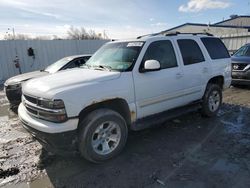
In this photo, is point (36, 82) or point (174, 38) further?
point (174, 38)

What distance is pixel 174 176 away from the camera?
3381mm

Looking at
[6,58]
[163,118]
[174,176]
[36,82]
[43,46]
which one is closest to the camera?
[174,176]

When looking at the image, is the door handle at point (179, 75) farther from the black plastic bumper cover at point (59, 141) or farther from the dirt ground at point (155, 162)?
the black plastic bumper cover at point (59, 141)

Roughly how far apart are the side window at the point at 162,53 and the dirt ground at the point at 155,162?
153 centimetres

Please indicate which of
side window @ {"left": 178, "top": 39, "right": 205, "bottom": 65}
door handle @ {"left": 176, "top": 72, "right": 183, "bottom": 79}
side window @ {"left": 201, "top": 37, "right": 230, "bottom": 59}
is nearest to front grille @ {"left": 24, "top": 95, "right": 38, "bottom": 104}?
door handle @ {"left": 176, "top": 72, "right": 183, "bottom": 79}

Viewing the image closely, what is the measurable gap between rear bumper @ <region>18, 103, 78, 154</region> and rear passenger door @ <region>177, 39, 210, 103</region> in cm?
269

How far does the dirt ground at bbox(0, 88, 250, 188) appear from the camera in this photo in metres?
3.32

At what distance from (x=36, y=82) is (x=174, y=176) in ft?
8.83

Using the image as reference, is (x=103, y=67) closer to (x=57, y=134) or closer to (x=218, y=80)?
(x=57, y=134)

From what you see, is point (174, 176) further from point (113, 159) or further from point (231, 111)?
point (231, 111)

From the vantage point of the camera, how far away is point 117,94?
3.73 m

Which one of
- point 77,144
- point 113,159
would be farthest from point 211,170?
point 77,144

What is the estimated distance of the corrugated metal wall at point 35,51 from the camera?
13.9 metres

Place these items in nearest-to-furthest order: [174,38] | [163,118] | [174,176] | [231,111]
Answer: [174,176] < [163,118] < [174,38] < [231,111]
